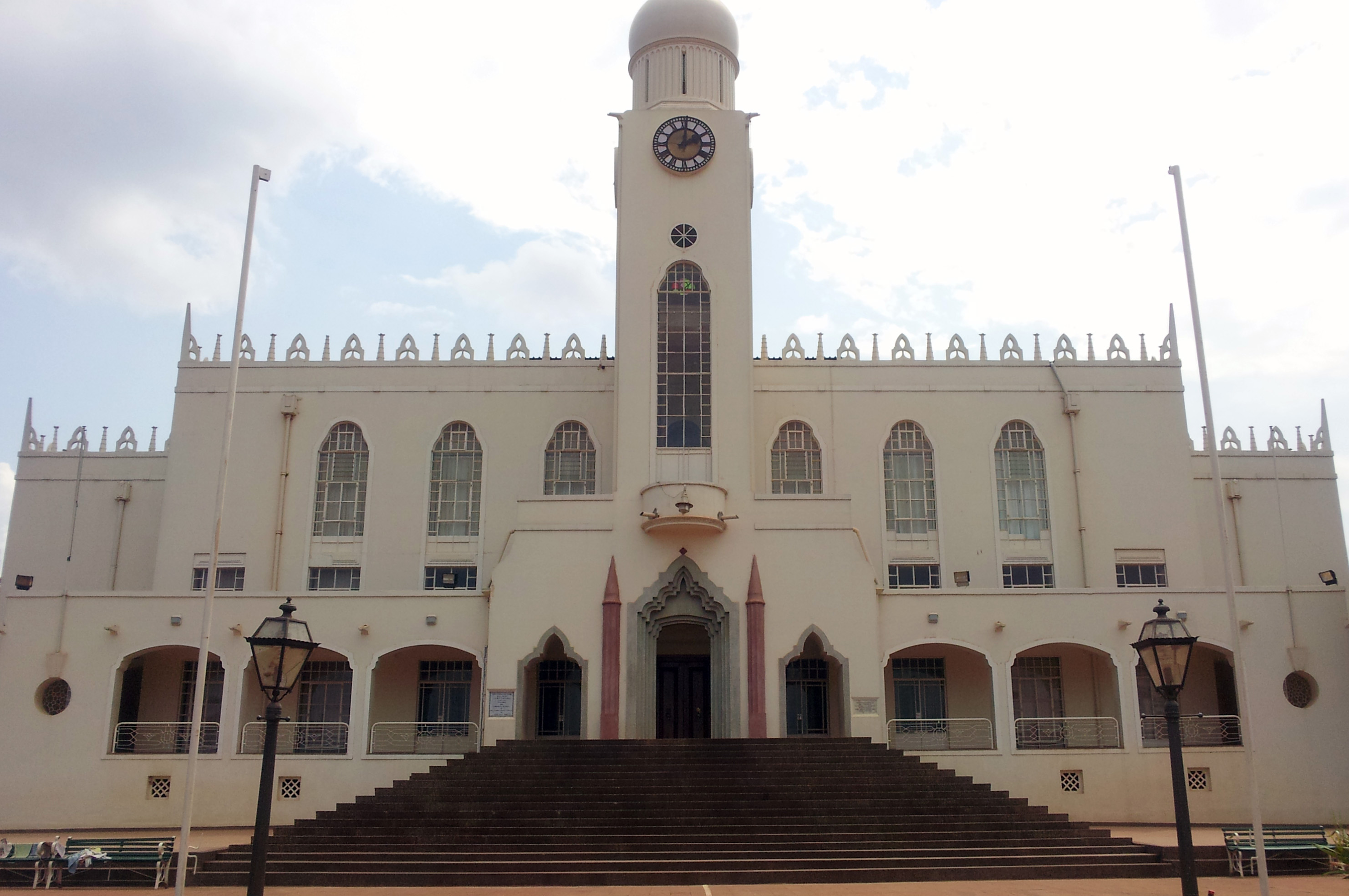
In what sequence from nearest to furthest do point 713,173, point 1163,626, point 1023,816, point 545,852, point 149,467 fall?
point 1163,626 → point 545,852 → point 1023,816 → point 713,173 → point 149,467

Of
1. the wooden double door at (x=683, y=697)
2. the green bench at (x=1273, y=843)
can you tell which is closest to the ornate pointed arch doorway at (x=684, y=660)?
the wooden double door at (x=683, y=697)

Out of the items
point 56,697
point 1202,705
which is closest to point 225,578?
point 56,697

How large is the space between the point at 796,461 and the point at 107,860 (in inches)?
691

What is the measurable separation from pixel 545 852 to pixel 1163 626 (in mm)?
10206

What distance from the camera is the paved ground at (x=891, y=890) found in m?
15.4

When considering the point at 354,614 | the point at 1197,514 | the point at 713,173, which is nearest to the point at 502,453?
the point at 354,614

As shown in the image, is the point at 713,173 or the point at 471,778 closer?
the point at 471,778

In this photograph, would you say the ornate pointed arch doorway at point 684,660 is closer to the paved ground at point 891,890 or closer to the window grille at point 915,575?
the window grille at point 915,575

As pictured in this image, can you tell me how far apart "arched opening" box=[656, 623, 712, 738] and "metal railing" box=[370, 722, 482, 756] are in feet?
14.0

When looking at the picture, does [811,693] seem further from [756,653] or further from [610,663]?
[610,663]

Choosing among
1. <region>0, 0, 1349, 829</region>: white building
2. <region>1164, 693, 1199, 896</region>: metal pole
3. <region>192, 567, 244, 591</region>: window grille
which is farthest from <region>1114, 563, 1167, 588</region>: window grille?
<region>192, 567, 244, 591</region>: window grille

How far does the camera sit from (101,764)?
908 inches

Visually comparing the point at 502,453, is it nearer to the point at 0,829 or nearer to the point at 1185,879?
the point at 0,829

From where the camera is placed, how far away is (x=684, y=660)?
2541 cm
